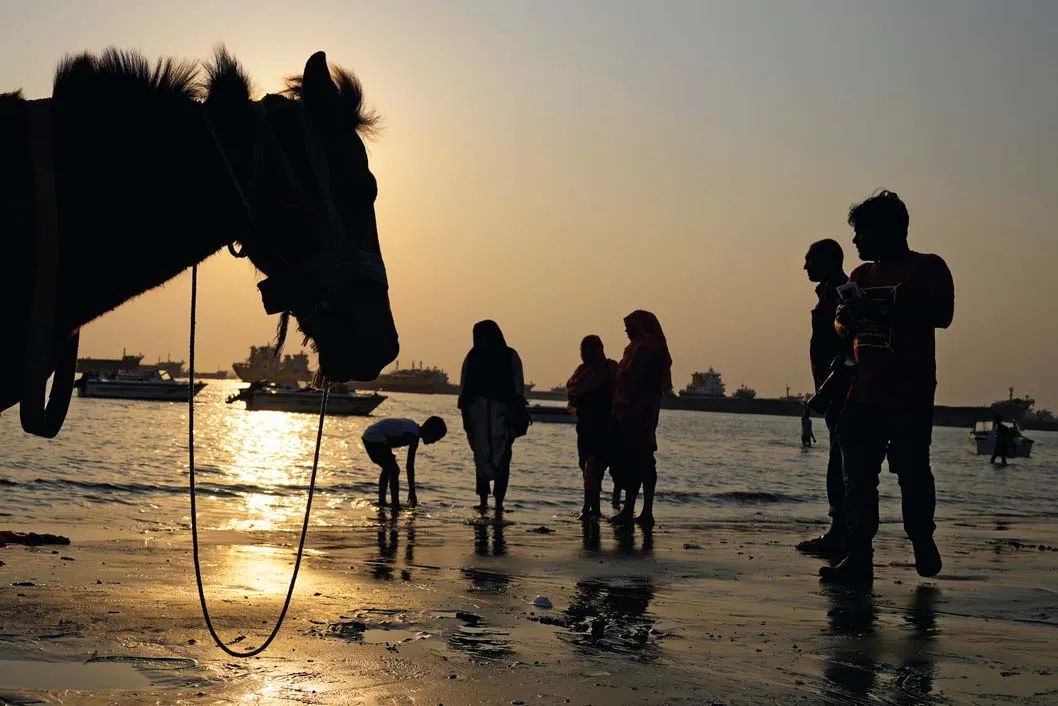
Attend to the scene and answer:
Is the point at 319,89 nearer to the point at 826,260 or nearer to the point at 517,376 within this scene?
the point at 826,260

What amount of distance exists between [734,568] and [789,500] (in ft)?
42.8

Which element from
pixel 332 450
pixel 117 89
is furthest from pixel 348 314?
pixel 332 450

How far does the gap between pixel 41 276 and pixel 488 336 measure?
11307 mm

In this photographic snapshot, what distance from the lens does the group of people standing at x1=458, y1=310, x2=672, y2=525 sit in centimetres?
1365

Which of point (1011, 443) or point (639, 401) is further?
point (1011, 443)

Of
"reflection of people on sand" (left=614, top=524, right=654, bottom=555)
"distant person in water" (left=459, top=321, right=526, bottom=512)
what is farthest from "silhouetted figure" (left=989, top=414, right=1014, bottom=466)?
"reflection of people on sand" (left=614, top=524, right=654, bottom=555)

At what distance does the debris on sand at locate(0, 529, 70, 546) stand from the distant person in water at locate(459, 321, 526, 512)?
5.40 meters

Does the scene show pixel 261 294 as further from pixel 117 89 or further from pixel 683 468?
pixel 683 468

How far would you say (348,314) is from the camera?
3260mm

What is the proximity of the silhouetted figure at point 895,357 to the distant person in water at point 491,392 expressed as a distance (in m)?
6.81

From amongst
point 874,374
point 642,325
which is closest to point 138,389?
point 642,325

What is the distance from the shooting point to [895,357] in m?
7.36

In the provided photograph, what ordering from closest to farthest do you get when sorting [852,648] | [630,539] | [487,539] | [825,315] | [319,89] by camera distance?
[319,89] → [852,648] → [825,315] → [487,539] → [630,539]

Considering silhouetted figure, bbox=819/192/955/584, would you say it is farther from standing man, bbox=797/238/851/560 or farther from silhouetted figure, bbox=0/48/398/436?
silhouetted figure, bbox=0/48/398/436
